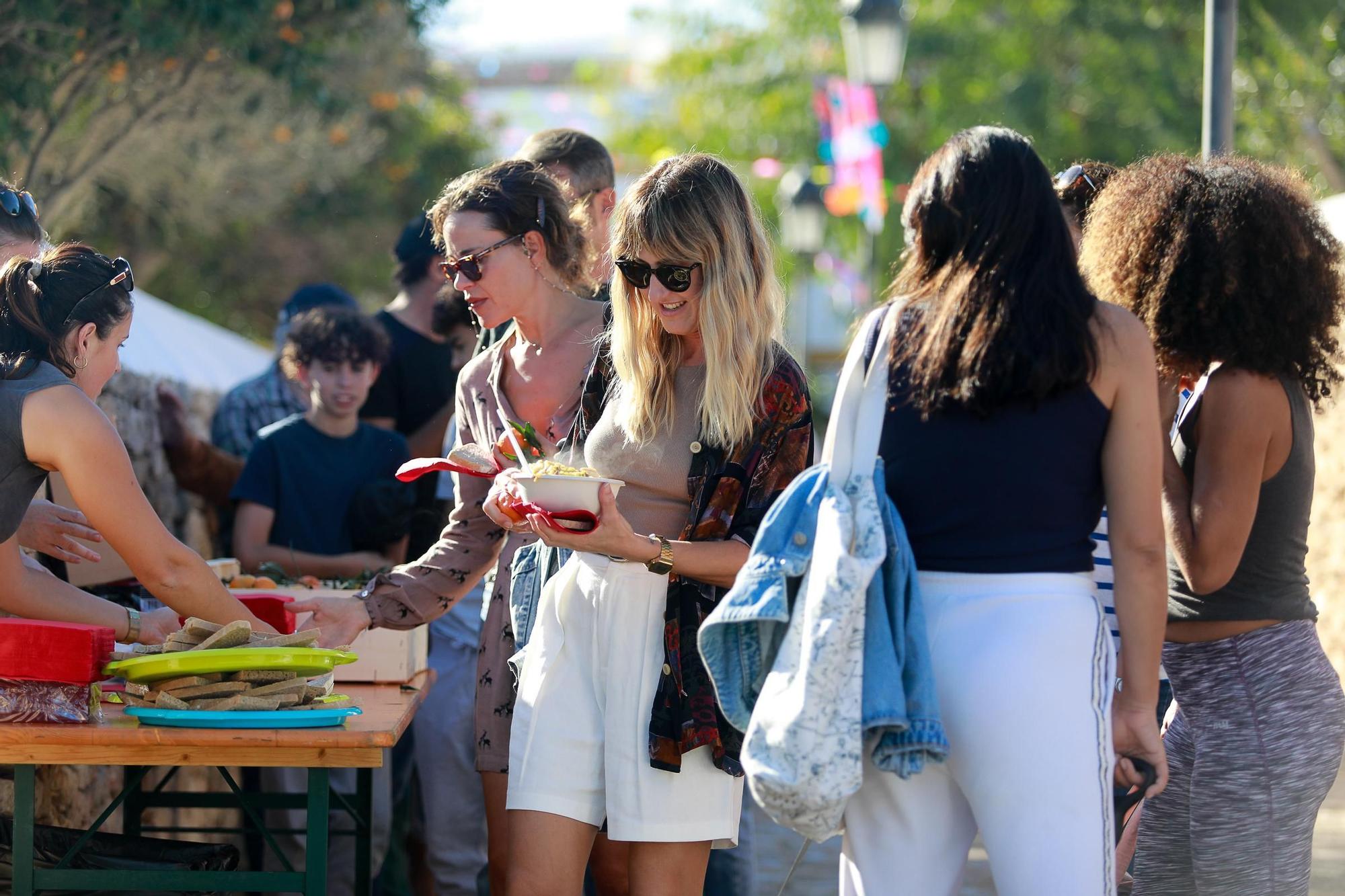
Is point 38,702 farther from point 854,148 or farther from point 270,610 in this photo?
point 854,148

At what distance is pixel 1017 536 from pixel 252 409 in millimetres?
4759

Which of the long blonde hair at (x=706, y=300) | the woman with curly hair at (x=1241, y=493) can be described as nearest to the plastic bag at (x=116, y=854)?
the long blonde hair at (x=706, y=300)

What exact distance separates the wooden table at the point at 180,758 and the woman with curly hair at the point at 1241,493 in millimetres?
1678

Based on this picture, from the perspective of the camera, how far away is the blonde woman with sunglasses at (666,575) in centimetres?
299

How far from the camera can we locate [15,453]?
123 inches

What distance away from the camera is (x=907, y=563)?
2473 millimetres

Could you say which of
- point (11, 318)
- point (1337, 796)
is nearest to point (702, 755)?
point (11, 318)

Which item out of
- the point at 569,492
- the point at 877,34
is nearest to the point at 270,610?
the point at 569,492

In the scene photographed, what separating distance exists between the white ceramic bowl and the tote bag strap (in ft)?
1.65

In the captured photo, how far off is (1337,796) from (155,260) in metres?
11.5

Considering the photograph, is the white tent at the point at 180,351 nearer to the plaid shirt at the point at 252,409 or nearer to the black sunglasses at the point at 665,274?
the plaid shirt at the point at 252,409

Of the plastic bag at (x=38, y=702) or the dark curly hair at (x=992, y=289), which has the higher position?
the dark curly hair at (x=992, y=289)

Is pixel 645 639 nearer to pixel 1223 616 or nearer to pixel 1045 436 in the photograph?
pixel 1045 436

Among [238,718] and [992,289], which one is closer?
[992,289]
